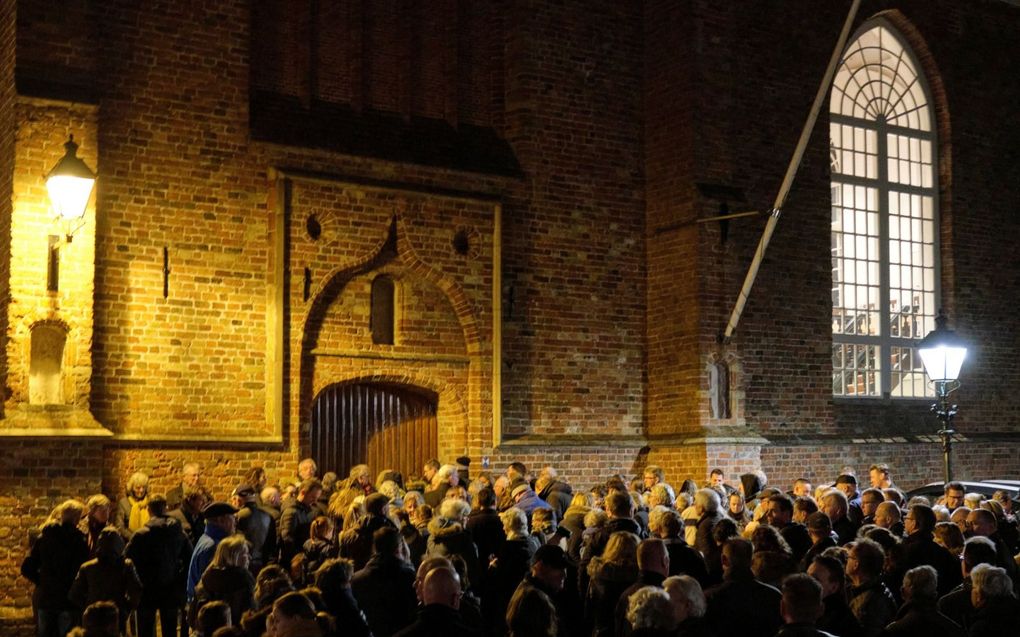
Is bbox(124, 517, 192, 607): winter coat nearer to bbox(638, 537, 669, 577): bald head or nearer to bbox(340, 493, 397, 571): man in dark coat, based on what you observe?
bbox(340, 493, 397, 571): man in dark coat

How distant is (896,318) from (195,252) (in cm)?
1149

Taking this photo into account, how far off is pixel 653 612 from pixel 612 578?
5.65 feet

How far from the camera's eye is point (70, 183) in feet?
43.4

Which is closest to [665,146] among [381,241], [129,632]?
[381,241]

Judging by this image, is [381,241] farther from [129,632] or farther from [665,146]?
[129,632]

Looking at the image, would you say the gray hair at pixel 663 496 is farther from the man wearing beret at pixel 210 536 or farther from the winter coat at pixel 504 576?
the man wearing beret at pixel 210 536

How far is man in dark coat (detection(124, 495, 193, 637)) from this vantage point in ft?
33.6

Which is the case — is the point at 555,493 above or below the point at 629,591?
above

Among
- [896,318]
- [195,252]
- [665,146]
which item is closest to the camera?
[195,252]

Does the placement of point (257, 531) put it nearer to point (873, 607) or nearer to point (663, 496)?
point (663, 496)

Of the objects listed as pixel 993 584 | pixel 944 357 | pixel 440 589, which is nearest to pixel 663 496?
pixel 993 584

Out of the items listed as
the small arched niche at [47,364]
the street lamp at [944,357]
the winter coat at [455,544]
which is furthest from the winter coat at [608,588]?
the street lamp at [944,357]

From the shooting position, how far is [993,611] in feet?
23.0

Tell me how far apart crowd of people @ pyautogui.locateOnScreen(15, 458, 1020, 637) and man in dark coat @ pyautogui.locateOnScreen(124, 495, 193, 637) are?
0.04ft
